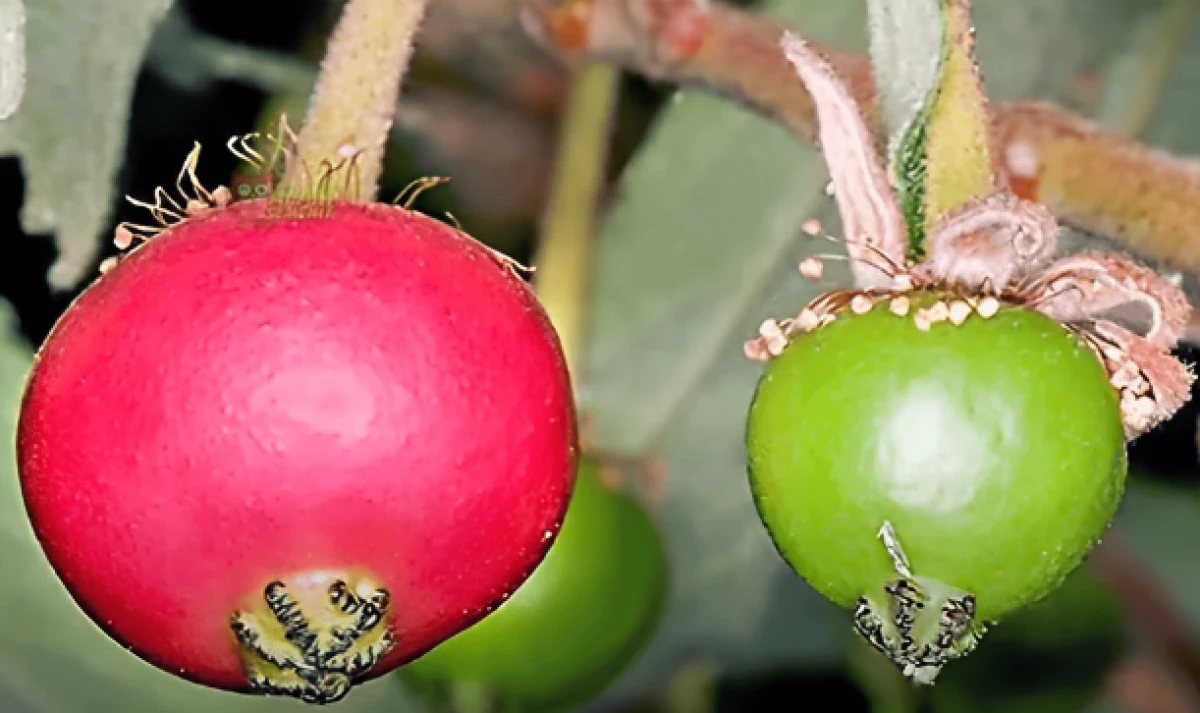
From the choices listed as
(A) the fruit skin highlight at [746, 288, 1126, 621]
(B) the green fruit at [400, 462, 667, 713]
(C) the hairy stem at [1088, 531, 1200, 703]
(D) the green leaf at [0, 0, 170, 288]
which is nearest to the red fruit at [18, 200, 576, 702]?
(A) the fruit skin highlight at [746, 288, 1126, 621]

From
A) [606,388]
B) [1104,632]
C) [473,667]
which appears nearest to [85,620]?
[473,667]

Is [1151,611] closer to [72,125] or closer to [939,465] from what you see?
[939,465]

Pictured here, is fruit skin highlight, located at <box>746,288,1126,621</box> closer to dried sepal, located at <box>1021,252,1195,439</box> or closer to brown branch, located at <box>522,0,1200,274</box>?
dried sepal, located at <box>1021,252,1195,439</box>

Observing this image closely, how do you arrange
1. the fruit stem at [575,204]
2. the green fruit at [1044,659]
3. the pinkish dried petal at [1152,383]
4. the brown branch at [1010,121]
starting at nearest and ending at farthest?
the pinkish dried petal at [1152,383] → the brown branch at [1010,121] → the fruit stem at [575,204] → the green fruit at [1044,659]

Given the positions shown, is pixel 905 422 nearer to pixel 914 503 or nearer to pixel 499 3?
pixel 914 503

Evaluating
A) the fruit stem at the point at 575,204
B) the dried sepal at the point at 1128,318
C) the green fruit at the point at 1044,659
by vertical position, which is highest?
the dried sepal at the point at 1128,318

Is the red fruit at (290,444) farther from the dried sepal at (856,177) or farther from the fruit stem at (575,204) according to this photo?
the fruit stem at (575,204)

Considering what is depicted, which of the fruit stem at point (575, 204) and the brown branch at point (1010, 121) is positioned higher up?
the brown branch at point (1010, 121)

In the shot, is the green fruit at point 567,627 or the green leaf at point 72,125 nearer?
the green leaf at point 72,125

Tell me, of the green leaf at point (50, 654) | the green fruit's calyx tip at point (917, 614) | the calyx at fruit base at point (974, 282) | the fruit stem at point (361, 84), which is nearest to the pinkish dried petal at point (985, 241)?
the calyx at fruit base at point (974, 282)
